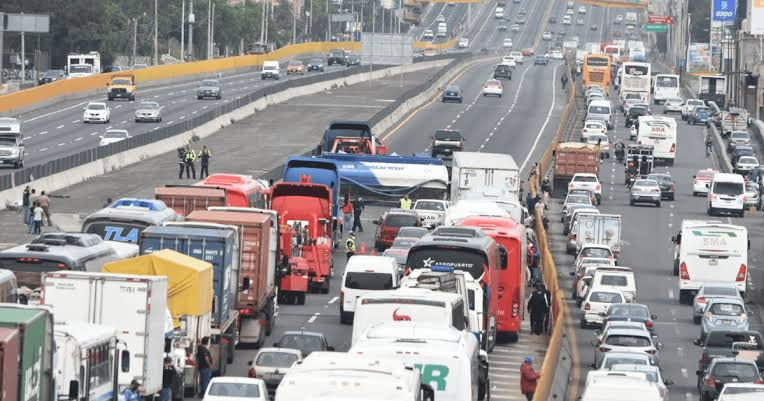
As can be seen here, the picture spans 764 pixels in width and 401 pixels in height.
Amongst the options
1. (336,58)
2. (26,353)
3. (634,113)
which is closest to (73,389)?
(26,353)

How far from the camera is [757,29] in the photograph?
441 feet

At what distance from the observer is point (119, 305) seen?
1149 inches

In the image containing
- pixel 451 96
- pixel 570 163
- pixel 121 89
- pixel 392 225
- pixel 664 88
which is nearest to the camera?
pixel 392 225

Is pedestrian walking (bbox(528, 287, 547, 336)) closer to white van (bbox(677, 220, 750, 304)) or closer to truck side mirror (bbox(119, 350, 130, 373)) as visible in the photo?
white van (bbox(677, 220, 750, 304))

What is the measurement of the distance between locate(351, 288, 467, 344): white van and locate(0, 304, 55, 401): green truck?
9.52 m

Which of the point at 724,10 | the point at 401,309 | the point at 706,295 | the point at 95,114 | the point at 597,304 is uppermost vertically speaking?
the point at 724,10

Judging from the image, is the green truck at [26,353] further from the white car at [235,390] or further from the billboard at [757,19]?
the billboard at [757,19]

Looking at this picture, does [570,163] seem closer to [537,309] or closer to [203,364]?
[537,309]

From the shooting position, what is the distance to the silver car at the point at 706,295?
51.0 meters

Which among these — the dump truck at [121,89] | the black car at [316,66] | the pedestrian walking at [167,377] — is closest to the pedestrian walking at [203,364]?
the pedestrian walking at [167,377]

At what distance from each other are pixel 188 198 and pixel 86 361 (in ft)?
74.2

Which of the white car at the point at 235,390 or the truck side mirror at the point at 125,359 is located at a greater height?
the truck side mirror at the point at 125,359

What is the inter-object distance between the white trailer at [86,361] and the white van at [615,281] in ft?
85.7

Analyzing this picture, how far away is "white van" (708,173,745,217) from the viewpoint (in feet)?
256
